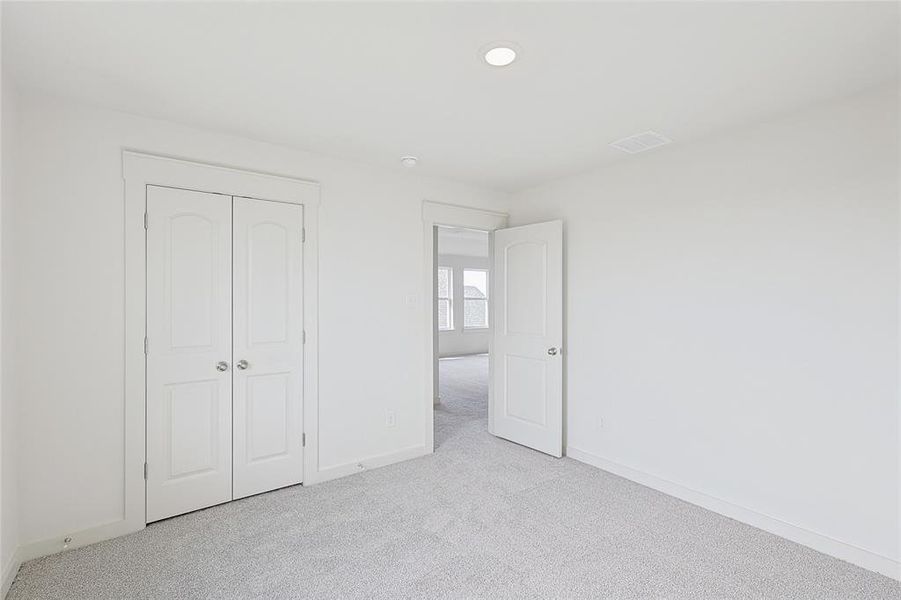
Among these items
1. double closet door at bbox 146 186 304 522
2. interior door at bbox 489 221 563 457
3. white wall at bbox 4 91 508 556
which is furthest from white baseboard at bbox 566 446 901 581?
white wall at bbox 4 91 508 556

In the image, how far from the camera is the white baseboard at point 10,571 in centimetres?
210

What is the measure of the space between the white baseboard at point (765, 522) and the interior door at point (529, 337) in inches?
23.4

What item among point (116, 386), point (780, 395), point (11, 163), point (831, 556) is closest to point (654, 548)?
point (831, 556)

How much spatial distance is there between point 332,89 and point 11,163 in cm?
160

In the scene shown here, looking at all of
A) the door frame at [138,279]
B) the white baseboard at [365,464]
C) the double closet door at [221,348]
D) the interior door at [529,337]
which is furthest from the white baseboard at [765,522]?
the door frame at [138,279]

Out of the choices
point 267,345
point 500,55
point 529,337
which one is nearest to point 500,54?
point 500,55

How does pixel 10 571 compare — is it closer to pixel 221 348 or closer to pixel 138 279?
pixel 221 348

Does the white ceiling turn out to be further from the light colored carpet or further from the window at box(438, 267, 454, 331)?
the window at box(438, 267, 454, 331)

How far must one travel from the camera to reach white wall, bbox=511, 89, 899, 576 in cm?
236

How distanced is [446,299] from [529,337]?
6131 mm

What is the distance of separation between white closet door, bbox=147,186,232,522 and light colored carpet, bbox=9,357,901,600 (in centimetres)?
24

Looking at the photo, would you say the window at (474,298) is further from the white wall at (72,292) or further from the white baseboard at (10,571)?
the white baseboard at (10,571)

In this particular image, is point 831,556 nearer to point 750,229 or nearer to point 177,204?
point 750,229

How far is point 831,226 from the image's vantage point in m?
2.50
